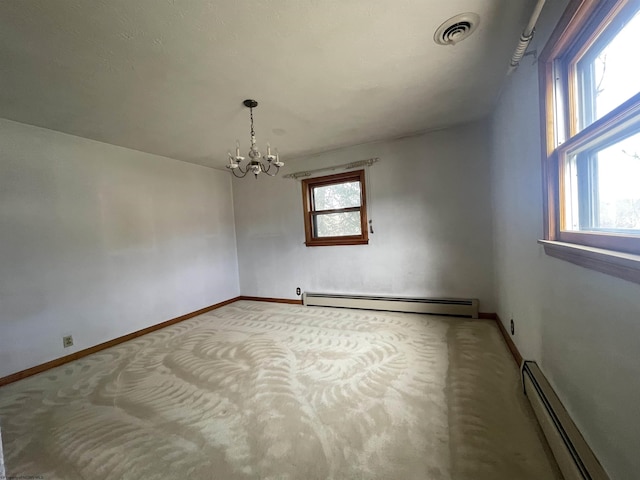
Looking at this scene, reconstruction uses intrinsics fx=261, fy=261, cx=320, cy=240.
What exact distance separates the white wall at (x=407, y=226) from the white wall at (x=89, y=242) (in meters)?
1.38

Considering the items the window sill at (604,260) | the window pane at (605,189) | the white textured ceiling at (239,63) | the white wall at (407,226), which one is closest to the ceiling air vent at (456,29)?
the white textured ceiling at (239,63)

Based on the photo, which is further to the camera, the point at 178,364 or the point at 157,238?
the point at 157,238

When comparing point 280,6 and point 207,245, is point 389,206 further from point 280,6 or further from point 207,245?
point 207,245

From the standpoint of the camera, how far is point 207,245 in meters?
4.37

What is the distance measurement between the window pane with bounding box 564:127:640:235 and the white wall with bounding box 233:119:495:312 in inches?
79.1

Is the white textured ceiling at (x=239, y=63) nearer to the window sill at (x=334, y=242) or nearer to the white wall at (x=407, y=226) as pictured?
the white wall at (x=407, y=226)

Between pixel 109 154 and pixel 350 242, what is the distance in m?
3.31

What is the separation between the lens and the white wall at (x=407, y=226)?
326cm

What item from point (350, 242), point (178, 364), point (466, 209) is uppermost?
point (466, 209)

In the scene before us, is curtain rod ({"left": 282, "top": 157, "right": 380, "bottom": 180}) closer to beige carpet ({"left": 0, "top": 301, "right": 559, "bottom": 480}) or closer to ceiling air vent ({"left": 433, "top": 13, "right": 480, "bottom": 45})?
ceiling air vent ({"left": 433, "top": 13, "right": 480, "bottom": 45})

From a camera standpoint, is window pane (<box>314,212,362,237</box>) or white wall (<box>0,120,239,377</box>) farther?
window pane (<box>314,212,362,237</box>)

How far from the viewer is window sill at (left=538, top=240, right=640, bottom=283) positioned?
79cm

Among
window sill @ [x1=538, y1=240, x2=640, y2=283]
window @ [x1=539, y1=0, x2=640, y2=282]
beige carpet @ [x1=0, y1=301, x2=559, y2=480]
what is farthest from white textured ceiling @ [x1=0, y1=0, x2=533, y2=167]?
beige carpet @ [x1=0, y1=301, x2=559, y2=480]

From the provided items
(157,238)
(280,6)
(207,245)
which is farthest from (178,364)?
(280,6)
